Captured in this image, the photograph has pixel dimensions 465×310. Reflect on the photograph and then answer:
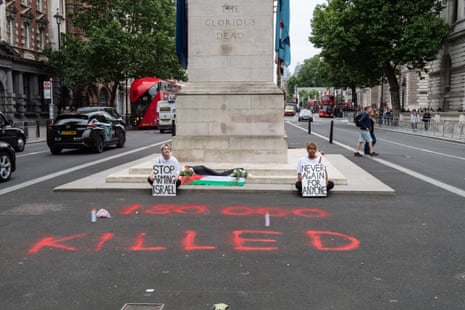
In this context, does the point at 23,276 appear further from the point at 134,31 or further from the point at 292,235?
the point at 134,31

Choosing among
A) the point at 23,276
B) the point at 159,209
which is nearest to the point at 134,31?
the point at 159,209

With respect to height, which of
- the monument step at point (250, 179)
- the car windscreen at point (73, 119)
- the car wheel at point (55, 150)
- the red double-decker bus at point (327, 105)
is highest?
the red double-decker bus at point (327, 105)

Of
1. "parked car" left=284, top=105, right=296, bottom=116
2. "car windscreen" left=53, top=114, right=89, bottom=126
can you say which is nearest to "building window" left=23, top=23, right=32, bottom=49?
"car windscreen" left=53, top=114, right=89, bottom=126

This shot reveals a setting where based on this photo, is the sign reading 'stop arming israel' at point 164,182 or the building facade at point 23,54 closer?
the sign reading 'stop arming israel' at point 164,182

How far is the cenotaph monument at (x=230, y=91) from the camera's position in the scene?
11781 millimetres

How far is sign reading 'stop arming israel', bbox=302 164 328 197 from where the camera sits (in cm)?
876

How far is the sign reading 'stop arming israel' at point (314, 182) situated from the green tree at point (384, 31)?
120 ft

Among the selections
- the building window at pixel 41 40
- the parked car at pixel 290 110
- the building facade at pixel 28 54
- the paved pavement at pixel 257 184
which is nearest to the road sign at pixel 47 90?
the building facade at pixel 28 54

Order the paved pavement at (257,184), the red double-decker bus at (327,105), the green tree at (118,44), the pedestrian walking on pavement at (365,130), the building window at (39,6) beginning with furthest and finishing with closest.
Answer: the red double-decker bus at (327,105)
the building window at (39,6)
the green tree at (118,44)
the pedestrian walking on pavement at (365,130)
the paved pavement at (257,184)

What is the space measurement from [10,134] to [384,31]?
3300cm

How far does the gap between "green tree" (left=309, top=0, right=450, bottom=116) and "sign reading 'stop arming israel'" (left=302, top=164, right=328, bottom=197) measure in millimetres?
36459

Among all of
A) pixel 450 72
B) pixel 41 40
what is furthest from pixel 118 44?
pixel 450 72

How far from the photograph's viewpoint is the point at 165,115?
3712 cm

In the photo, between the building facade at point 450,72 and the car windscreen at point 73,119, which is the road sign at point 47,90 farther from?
the building facade at point 450,72
